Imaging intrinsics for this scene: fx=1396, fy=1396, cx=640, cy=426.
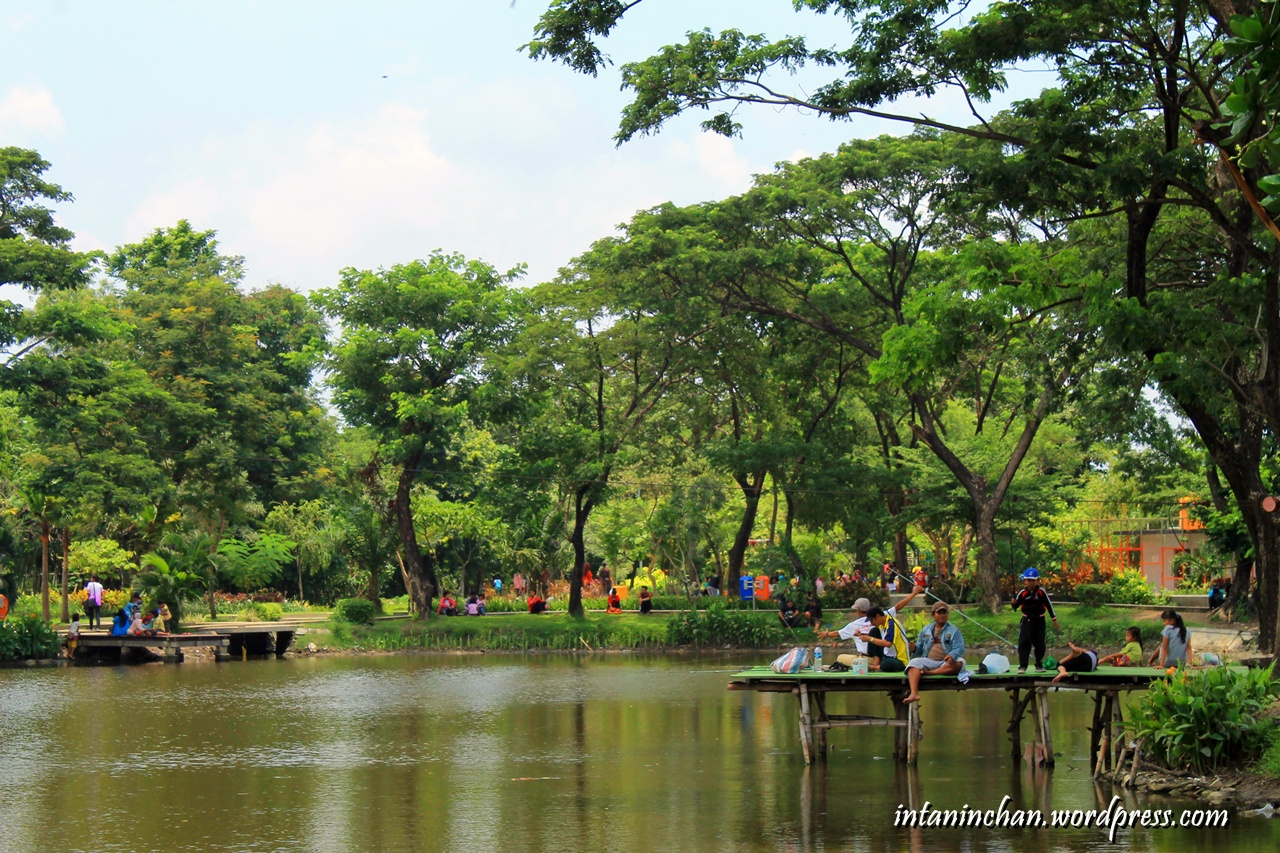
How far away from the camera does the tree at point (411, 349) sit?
42.3 meters

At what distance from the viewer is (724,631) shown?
39656mm

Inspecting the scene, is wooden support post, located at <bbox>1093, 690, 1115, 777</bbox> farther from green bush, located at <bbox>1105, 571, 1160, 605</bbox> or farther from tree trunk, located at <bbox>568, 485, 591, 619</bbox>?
tree trunk, located at <bbox>568, 485, 591, 619</bbox>

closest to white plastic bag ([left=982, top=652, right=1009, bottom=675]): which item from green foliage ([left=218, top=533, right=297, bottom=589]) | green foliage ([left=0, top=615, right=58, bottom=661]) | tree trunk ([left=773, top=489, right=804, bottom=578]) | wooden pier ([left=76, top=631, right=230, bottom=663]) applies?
wooden pier ([left=76, top=631, right=230, bottom=663])

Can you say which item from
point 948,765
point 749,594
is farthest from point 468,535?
point 948,765

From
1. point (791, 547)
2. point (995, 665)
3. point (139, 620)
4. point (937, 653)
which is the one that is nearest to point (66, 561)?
point (139, 620)

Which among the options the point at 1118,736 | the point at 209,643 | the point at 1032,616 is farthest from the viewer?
the point at 209,643

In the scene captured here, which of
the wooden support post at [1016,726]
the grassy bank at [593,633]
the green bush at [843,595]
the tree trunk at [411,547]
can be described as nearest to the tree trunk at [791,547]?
the green bush at [843,595]

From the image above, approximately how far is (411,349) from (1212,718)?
3183 cm

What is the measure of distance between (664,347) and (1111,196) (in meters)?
24.5

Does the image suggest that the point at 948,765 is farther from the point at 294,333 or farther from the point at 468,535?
the point at 294,333

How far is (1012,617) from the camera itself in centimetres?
3812

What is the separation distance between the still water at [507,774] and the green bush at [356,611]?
13.4 m

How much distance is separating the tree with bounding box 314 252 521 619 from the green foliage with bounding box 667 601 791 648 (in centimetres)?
848

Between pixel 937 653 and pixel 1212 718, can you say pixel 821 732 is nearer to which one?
pixel 937 653
